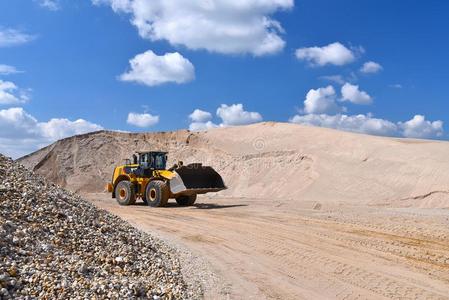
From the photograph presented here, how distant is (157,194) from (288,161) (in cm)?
1187

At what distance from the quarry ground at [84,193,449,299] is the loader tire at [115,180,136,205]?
123 inches

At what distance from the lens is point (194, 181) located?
2009cm

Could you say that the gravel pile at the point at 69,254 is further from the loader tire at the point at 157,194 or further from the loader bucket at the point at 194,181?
the loader tire at the point at 157,194

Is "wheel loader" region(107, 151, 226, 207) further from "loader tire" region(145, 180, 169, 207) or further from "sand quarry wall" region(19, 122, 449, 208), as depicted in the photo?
"sand quarry wall" region(19, 122, 449, 208)

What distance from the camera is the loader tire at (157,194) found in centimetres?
2019

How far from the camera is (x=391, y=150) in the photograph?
26.6 meters

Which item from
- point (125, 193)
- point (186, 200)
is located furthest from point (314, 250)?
point (125, 193)

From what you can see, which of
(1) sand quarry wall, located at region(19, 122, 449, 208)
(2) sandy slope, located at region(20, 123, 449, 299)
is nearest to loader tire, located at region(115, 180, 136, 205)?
(2) sandy slope, located at region(20, 123, 449, 299)

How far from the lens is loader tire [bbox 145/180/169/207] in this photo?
66.2 ft

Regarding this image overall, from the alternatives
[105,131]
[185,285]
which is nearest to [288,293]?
[185,285]

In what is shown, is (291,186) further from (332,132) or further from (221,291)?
(221,291)

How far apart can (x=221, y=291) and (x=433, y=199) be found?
1639 centimetres

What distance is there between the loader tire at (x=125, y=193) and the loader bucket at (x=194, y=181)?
276cm

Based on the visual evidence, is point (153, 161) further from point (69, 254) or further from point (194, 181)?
point (69, 254)
